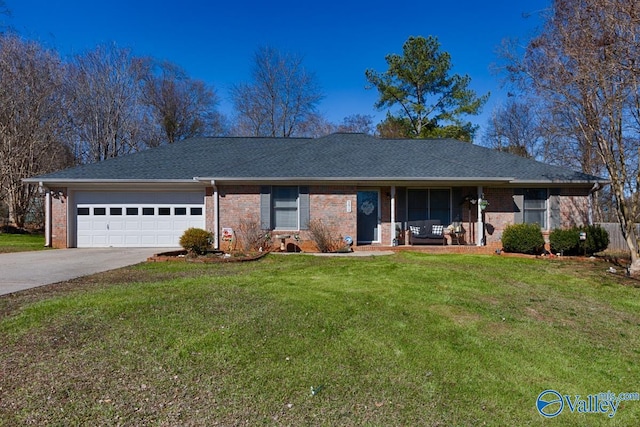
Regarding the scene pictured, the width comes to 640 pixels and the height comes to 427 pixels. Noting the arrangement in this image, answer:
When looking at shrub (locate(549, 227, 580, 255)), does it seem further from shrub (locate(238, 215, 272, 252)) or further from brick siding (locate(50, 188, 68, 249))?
brick siding (locate(50, 188, 68, 249))

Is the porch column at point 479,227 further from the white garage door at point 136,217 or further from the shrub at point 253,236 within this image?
the white garage door at point 136,217

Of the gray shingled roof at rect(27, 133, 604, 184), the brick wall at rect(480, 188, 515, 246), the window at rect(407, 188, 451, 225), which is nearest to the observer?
the gray shingled roof at rect(27, 133, 604, 184)

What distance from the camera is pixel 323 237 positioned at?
1248cm

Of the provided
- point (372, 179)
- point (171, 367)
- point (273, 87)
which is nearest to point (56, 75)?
point (273, 87)

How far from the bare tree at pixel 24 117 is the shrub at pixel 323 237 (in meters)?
18.8

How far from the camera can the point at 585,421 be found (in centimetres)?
292

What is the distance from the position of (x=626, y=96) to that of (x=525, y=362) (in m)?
8.40

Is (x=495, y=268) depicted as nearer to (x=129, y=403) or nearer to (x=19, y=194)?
(x=129, y=403)

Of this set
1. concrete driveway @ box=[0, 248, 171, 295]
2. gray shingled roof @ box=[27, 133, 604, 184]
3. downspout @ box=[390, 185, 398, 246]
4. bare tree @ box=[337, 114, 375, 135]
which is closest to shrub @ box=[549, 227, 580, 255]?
gray shingled roof @ box=[27, 133, 604, 184]

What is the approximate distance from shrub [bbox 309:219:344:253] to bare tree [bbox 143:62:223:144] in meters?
22.1

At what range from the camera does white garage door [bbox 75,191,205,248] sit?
14.0 metres

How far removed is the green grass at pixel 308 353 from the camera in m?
2.92

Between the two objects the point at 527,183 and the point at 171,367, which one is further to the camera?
the point at 527,183

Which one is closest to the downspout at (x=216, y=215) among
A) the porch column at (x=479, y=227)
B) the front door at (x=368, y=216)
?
the front door at (x=368, y=216)
